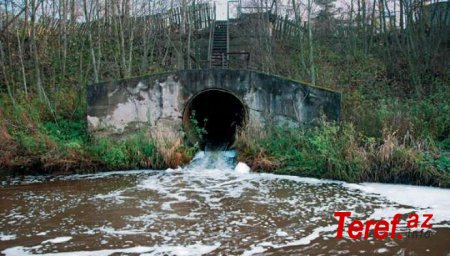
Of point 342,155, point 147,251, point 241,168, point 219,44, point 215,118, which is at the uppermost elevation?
point 219,44

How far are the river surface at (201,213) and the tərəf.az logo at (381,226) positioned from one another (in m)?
0.12

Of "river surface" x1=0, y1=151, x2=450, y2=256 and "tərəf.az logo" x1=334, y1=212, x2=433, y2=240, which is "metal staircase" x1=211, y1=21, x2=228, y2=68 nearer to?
"river surface" x1=0, y1=151, x2=450, y2=256

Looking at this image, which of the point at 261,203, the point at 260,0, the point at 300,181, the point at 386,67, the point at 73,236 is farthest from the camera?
the point at 260,0

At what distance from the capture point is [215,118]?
1552 centimetres

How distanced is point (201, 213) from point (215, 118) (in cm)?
895

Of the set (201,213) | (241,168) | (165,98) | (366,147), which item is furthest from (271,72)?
(201,213)

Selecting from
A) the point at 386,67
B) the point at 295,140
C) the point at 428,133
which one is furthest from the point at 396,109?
the point at 386,67

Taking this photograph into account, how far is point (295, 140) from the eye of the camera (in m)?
10.4

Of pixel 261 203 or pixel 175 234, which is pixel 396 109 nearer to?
pixel 261 203

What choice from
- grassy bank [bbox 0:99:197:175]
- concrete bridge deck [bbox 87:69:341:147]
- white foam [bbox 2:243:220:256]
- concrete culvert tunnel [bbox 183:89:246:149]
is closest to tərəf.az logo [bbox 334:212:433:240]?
white foam [bbox 2:243:220:256]

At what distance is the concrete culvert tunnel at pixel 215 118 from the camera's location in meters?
12.4

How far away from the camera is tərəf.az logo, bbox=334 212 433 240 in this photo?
555cm

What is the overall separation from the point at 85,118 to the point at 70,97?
1.46m

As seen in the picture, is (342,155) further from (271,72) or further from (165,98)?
(271,72)
